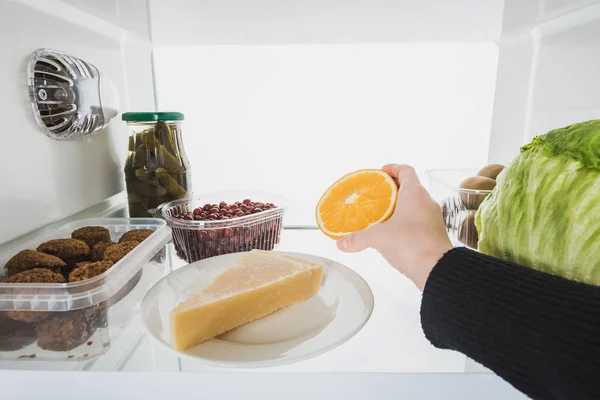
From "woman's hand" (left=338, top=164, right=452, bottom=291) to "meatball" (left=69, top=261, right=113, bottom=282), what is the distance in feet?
1.05

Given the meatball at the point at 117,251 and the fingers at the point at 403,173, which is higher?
the fingers at the point at 403,173

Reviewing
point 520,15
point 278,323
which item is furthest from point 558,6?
point 278,323

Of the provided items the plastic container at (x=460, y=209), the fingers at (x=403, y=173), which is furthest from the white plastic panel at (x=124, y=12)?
the plastic container at (x=460, y=209)

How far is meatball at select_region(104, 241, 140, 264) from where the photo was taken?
0.57 m

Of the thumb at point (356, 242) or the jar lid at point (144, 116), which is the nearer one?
the thumb at point (356, 242)

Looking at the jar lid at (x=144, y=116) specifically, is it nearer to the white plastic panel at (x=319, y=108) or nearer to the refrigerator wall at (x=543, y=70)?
the white plastic panel at (x=319, y=108)

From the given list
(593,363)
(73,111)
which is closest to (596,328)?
(593,363)

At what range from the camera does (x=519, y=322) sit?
0.39 m

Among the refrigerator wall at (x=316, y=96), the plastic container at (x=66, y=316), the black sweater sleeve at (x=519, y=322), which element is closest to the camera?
the black sweater sleeve at (x=519, y=322)

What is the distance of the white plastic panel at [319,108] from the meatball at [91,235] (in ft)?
1.44

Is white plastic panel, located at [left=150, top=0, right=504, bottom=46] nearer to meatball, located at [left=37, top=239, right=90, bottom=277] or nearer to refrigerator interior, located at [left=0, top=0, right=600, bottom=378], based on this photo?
refrigerator interior, located at [left=0, top=0, right=600, bottom=378]

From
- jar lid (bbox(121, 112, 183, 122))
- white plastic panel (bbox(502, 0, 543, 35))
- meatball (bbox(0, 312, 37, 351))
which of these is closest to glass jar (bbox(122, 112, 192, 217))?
jar lid (bbox(121, 112, 183, 122))

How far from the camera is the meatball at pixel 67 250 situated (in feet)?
1.89

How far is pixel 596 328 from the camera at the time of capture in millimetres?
349
